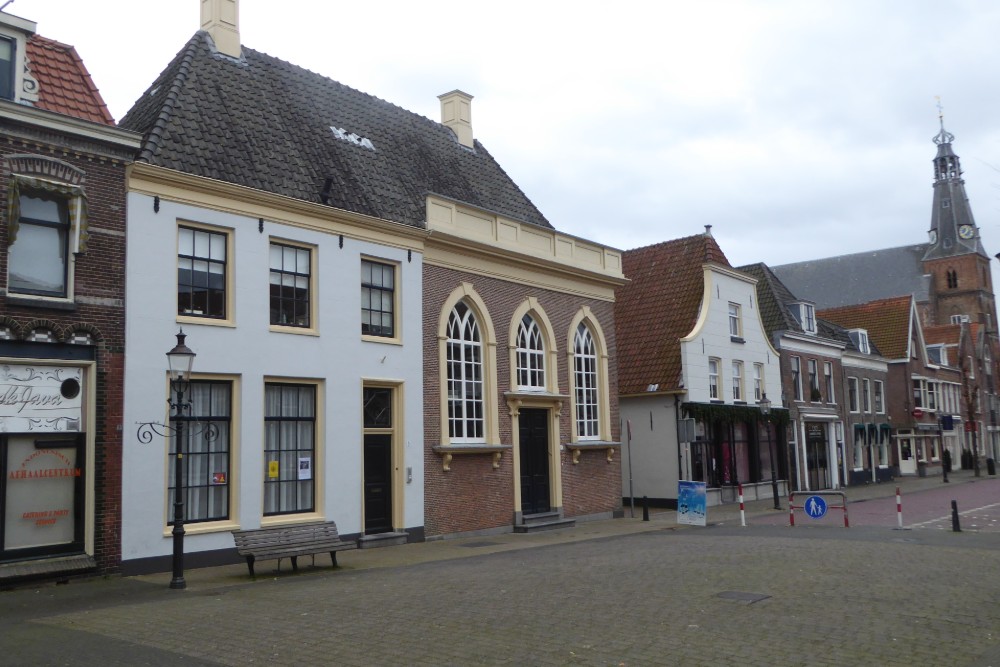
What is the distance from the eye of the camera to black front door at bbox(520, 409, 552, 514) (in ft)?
76.8

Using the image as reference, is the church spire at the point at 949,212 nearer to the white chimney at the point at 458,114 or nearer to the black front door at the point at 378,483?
the white chimney at the point at 458,114

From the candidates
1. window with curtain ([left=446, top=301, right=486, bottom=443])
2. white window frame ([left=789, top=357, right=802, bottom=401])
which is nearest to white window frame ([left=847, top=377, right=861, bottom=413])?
white window frame ([left=789, top=357, right=802, bottom=401])

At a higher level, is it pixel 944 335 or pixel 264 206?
pixel 944 335

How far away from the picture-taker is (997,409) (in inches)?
2611

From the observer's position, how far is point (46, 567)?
44.7ft

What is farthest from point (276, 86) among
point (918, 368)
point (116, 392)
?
point (918, 368)

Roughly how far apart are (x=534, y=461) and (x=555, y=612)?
13175mm

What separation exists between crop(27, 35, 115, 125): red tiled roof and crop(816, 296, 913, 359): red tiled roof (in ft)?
142

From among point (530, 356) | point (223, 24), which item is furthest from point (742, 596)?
point (223, 24)

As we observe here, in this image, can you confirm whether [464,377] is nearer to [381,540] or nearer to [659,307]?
[381,540]

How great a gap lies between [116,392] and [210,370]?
182 centimetres

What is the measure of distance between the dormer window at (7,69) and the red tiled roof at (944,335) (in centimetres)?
5965

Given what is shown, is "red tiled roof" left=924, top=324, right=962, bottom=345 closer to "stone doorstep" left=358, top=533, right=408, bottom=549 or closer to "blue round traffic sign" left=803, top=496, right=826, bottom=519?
"blue round traffic sign" left=803, top=496, right=826, bottom=519

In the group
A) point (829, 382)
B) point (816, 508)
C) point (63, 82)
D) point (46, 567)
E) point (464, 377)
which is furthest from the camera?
point (829, 382)
